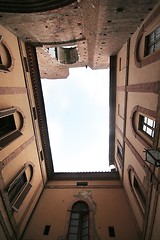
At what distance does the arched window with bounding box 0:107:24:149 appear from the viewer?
789 centimetres

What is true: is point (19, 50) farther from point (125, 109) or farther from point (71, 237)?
point (71, 237)

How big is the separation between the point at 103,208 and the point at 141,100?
7.00 metres

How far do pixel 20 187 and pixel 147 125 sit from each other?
7555 millimetres

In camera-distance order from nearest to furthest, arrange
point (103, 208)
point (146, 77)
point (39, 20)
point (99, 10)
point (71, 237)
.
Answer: point (99, 10) < point (146, 77) < point (39, 20) < point (71, 237) < point (103, 208)

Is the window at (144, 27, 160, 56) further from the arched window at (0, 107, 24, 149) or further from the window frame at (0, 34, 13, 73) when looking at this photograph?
the arched window at (0, 107, 24, 149)

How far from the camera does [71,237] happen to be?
29.5ft

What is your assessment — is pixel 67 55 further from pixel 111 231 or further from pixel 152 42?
pixel 111 231

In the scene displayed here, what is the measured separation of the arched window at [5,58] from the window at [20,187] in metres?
5.47

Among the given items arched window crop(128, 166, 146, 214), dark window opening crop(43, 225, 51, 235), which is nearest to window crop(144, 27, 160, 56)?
arched window crop(128, 166, 146, 214)

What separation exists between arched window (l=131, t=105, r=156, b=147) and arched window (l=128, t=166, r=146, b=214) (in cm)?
229

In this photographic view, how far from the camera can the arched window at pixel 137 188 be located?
327 inches

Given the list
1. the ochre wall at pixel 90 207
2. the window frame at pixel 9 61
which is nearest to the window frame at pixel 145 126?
the ochre wall at pixel 90 207

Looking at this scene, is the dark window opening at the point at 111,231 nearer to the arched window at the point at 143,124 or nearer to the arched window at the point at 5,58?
the arched window at the point at 143,124

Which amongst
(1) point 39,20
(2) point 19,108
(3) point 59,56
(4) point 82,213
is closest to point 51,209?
(4) point 82,213
